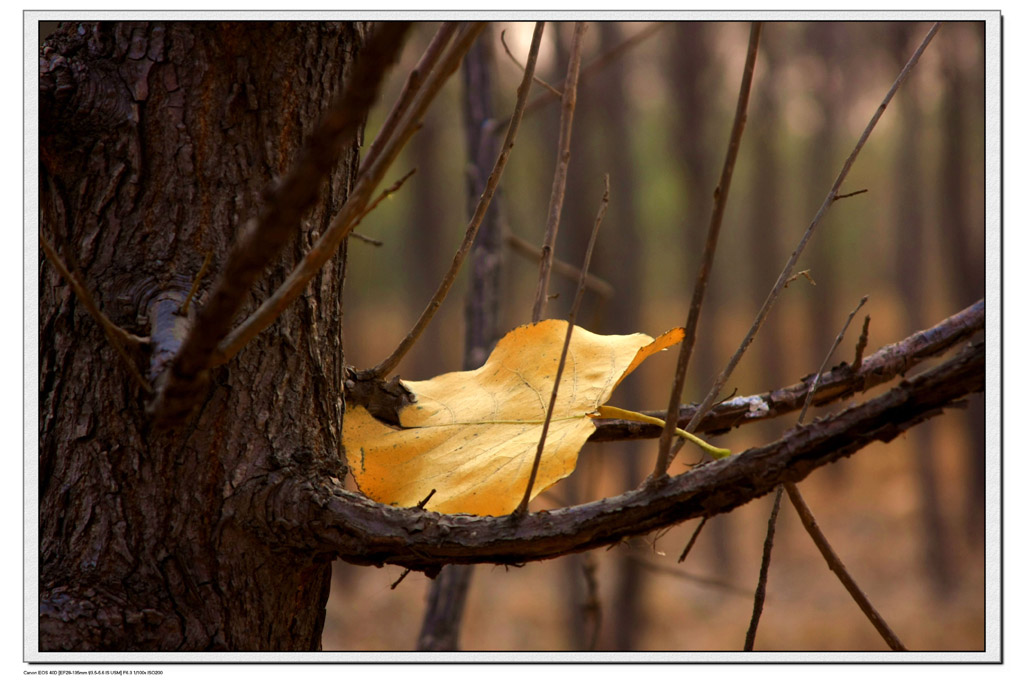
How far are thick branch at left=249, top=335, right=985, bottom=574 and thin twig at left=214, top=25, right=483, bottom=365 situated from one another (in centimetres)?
15

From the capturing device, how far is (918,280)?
491 centimetres

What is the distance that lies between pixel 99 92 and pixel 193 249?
14 centimetres

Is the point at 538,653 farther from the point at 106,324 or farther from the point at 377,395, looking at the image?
the point at 106,324

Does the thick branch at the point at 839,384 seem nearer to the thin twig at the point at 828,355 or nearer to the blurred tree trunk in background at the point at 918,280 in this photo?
the thin twig at the point at 828,355

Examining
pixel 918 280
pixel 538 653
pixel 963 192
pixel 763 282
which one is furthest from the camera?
pixel 763 282

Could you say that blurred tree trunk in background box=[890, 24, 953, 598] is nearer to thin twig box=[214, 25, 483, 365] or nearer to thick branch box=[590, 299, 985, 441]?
thick branch box=[590, 299, 985, 441]

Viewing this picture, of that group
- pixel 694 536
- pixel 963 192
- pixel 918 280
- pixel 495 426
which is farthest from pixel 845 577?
pixel 918 280

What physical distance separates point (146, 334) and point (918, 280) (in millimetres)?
5318

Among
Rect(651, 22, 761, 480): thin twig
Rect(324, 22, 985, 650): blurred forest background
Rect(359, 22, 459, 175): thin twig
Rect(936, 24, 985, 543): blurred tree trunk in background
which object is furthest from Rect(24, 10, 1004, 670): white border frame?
Rect(936, 24, 985, 543): blurred tree trunk in background

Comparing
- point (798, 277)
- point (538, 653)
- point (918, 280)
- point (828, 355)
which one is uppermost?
point (918, 280)

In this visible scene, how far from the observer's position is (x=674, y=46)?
454 centimetres

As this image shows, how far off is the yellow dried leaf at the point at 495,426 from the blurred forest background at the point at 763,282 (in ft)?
7.37

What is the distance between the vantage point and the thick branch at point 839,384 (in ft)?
1.99
